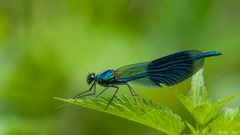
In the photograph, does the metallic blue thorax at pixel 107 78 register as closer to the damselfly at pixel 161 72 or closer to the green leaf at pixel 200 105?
the damselfly at pixel 161 72

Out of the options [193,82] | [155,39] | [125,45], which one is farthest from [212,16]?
[193,82]

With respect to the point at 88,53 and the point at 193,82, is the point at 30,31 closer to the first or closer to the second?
the point at 88,53

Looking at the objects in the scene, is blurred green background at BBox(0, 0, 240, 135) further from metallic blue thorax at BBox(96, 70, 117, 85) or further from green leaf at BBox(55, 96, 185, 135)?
green leaf at BBox(55, 96, 185, 135)

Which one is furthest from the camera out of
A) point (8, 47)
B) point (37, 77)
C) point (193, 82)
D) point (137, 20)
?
point (137, 20)

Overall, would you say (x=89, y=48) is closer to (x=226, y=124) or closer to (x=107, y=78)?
(x=107, y=78)

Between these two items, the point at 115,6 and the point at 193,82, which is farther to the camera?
the point at 115,6

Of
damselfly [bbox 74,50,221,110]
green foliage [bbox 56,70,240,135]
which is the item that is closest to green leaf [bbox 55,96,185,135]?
green foliage [bbox 56,70,240,135]
